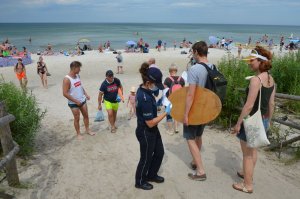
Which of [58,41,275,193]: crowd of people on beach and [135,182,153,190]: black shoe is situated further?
[135,182,153,190]: black shoe

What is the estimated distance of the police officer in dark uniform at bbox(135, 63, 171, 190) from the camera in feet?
12.0

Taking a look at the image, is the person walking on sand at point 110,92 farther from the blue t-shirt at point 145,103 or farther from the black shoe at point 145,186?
the blue t-shirt at point 145,103

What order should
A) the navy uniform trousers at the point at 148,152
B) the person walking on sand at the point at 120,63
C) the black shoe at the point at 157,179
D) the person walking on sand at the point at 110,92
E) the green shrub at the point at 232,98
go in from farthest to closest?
the person walking on sand at the point at 120,63
the person walking on sand at the point at 110,92
the green shrub at the point at 232,98
the black shoe at the point at 157,179
the navy uniform trousers at the point at 148,152

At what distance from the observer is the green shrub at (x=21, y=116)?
5.34 meters

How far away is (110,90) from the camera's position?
6.74m

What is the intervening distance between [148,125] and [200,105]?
2.66ft

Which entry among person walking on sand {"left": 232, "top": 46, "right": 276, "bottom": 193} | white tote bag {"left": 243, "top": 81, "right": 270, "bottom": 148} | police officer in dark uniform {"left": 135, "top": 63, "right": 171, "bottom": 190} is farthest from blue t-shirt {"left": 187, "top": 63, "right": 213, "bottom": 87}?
white tote bag {"left": 243, "top": 81, "right": 270, "bottom": 148}

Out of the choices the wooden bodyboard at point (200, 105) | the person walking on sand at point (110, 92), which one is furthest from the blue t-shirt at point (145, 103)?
the person walking on sand at point (110, 92)

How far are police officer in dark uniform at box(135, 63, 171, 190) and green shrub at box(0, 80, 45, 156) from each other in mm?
2433

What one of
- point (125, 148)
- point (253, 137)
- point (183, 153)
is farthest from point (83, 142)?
point (253, 137)

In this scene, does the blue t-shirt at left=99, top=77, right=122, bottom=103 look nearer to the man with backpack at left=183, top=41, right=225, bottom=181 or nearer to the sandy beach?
the sandy beach

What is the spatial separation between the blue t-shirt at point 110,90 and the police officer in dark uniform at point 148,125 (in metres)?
2.80

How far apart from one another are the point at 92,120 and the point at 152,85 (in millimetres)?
4747

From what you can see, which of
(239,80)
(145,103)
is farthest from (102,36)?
(145,103)
